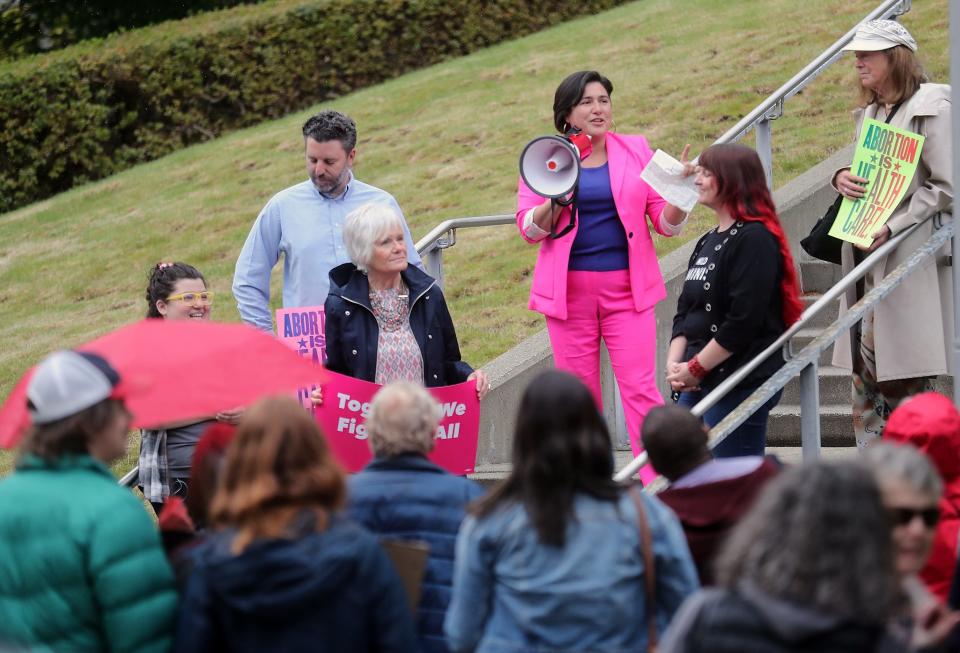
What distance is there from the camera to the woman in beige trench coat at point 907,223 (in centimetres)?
586

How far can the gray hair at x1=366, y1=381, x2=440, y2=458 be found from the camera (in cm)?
386

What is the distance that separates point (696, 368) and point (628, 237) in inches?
35.0

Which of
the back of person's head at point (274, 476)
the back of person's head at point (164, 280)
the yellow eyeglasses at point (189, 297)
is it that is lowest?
the back of person's head at point (274, 476)

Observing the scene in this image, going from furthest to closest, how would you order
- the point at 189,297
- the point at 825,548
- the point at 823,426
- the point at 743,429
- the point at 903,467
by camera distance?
the point at 823,426
the point at 189,297
the point at 743,429
the point at 903,467
the point at 825,548

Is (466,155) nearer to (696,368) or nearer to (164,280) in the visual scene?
(164,280)

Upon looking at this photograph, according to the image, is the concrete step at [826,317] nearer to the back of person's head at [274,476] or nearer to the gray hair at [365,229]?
the gray hair at [365,229]

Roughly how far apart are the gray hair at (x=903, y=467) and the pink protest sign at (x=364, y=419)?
8.32 feet

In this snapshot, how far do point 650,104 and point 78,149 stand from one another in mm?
7328

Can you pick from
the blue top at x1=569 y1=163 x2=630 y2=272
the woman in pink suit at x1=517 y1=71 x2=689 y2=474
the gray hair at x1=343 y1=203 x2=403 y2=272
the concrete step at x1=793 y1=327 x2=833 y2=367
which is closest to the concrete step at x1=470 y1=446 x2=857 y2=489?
the woman in pink suit at x1=517 y1=71 x2=689 y2=474

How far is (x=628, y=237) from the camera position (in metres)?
6.12

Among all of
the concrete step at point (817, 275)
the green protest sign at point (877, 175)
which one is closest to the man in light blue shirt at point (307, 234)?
the green protest sign at point (877, 175)

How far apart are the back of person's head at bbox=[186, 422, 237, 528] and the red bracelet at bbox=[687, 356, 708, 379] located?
6.66 feet

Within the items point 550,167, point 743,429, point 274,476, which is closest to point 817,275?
point 550,167

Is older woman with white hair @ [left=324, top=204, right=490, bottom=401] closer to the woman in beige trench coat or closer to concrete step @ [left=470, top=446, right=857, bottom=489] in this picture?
concrete step @ [left=470, top=446, right=857, bottom=489]
